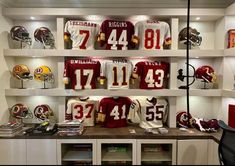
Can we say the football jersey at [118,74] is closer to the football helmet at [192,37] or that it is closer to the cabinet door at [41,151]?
the football helmet at [192,37]

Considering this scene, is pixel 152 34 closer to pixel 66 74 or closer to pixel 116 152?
pixel 66 74

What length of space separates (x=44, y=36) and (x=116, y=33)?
98 cm

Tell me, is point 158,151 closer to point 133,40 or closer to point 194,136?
point 194,136

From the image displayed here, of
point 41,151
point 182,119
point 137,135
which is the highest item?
Answer: point 182,119

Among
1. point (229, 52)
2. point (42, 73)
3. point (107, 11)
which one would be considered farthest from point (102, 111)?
point (229, 52)

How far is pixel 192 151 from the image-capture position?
8.21ft

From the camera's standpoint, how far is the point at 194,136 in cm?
252

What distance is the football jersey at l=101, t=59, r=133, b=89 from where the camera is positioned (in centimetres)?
279

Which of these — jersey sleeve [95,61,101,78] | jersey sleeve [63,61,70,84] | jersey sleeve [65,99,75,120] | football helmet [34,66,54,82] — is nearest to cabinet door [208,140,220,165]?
jersey sleeve [95,61,101,78]

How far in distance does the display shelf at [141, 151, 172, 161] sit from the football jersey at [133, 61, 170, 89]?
0.88 m

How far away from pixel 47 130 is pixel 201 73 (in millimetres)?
2179

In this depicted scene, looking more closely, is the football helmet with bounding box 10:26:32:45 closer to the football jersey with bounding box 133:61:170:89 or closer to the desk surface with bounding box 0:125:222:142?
Answer: the desk surface with bounding box 0:125:222:142

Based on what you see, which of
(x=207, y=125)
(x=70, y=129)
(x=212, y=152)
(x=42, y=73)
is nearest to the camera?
(x=212, y=152)

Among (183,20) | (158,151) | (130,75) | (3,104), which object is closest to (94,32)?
(130,75)
